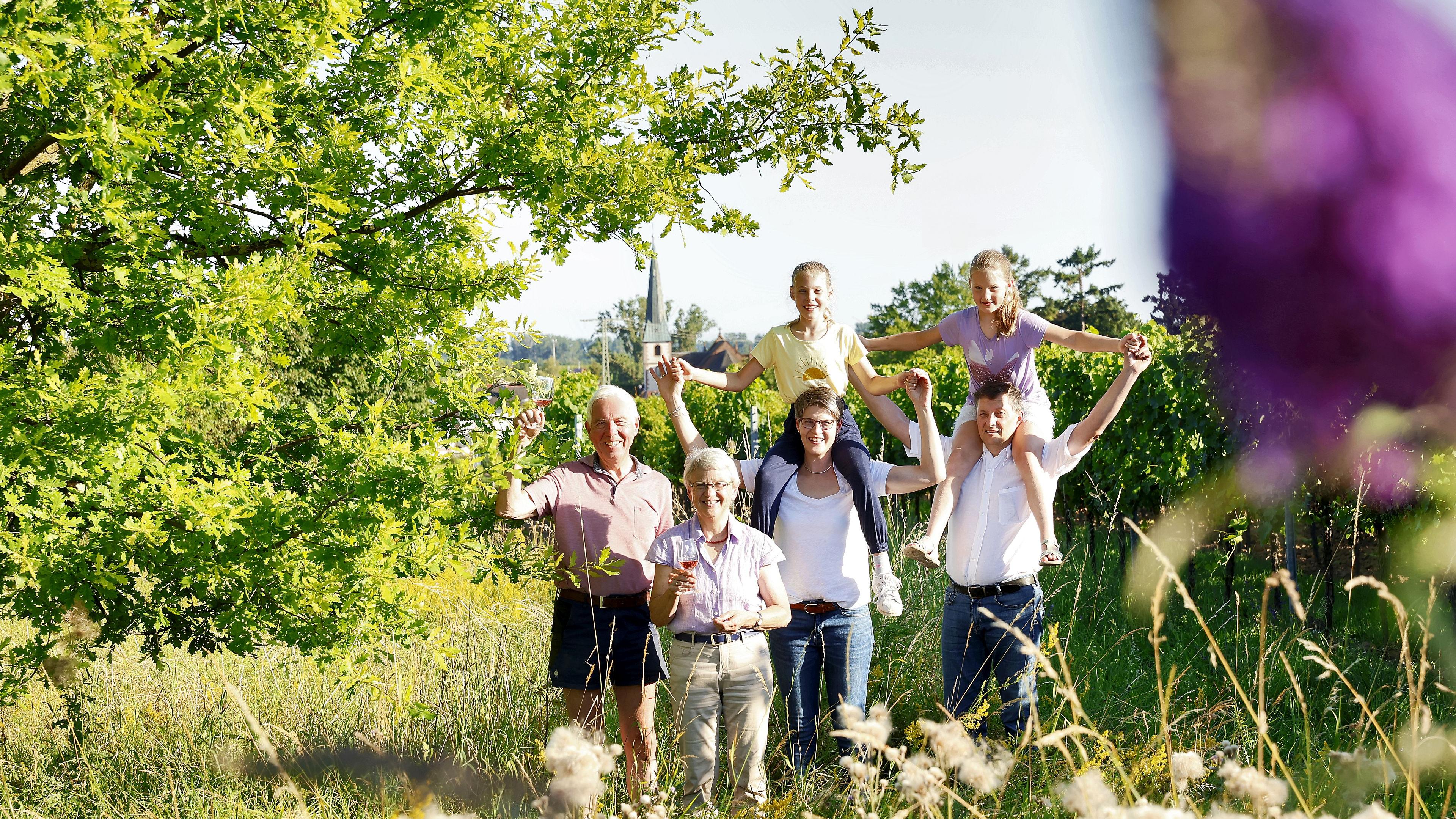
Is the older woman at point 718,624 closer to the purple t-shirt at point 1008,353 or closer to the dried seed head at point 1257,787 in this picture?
the purple t-shirt at point 1008,353

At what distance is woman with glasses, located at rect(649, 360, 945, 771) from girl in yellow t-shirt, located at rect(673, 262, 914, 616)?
0.04m

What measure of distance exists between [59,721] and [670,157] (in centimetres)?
373

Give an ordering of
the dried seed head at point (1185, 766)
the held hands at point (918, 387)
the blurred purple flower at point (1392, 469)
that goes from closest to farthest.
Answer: the blurred purple flower at point (1392, 469) → the dried seed head at point (1185, 766) → the held hands at point (918, 387)

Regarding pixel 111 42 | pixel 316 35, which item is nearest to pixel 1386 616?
pixel 316 35

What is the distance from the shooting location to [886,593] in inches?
150

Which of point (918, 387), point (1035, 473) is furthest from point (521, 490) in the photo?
point (1035, 473)

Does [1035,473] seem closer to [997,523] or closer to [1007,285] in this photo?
[997,523]

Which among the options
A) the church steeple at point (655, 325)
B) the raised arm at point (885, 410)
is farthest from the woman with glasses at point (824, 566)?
the church steeple at point (655, 325)

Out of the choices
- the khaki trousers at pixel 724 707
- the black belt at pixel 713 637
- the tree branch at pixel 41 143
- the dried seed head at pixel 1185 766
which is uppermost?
the tree branch at pixel 41 143

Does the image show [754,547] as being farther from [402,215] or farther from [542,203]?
[402,215]

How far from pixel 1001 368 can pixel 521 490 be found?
196 centimetres

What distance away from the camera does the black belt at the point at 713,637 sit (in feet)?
10.6

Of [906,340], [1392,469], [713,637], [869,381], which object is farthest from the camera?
[906,340]

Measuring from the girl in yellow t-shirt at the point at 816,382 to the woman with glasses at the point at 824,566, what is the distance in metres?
0.04
